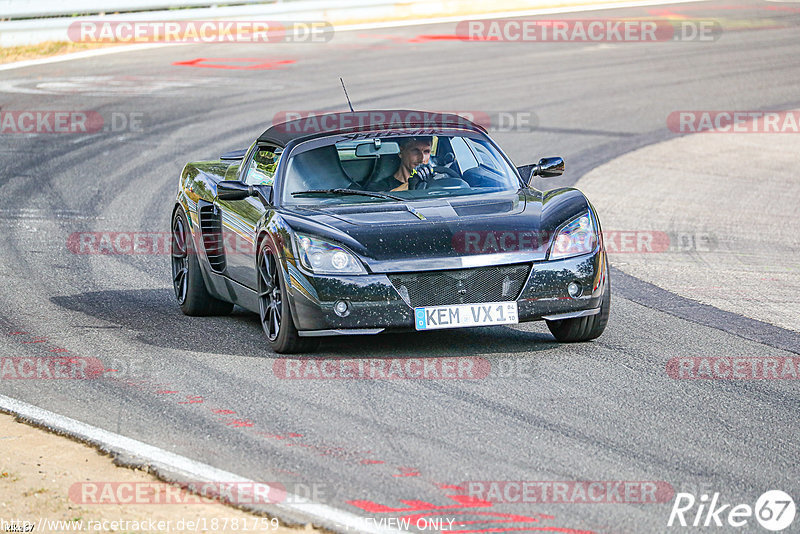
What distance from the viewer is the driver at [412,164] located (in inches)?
359

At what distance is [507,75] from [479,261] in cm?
1752

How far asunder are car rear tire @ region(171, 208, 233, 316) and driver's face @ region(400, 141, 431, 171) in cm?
186

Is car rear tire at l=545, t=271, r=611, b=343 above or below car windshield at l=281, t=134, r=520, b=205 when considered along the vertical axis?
below

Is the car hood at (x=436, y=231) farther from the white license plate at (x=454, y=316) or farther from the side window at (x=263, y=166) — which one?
the side window at (x=263, y=166)

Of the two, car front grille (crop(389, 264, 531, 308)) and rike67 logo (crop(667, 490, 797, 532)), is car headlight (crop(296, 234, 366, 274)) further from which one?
rike67 logo (crop(667, 490, 797, 532))

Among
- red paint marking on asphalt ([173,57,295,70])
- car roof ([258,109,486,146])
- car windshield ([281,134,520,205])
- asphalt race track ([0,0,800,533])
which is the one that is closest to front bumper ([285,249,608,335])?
asphalt race track ([0,0,800,533])

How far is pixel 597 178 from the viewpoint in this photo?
16719 millimetres

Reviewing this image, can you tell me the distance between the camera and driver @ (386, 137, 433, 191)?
359 inches

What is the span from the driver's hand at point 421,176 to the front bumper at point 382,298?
1.31 m

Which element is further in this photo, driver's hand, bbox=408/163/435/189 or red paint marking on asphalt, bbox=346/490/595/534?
driver's hand, bbox=408/163/435/189

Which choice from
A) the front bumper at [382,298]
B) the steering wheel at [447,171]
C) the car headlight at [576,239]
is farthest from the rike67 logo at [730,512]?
the steering wheel at [447,171]

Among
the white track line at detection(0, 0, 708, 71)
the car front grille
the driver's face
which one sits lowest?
the white track line at detection(0, 0, 708, 71)

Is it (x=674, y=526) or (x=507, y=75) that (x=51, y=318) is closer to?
(x=674, y=526)

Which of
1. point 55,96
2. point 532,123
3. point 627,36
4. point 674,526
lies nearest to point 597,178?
point 532,123
